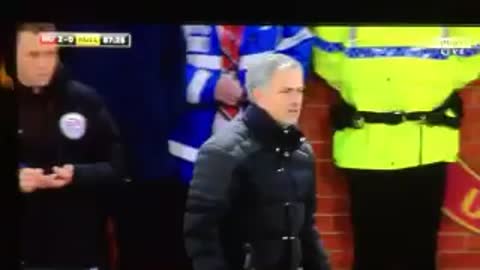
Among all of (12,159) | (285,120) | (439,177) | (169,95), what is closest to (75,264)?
(12,159)

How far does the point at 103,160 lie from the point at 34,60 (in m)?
0.24

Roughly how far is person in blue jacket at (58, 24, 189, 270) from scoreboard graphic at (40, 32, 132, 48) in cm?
1

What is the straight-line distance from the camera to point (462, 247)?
62.7 inches

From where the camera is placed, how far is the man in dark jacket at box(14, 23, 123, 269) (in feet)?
5.18

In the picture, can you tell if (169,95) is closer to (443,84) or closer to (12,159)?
(12,159)

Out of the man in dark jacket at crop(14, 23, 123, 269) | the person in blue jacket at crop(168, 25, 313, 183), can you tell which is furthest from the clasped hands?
the person in blue jacket at crop(168, 25, 313, 183)

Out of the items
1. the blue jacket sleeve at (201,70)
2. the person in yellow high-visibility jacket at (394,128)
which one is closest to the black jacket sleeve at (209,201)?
the blue jacket sleeve at (201,70)

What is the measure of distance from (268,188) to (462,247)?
0.41 m

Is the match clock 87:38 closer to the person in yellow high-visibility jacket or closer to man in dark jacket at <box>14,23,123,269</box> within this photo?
man in dark jacket at <box>14,23,123,269</box>

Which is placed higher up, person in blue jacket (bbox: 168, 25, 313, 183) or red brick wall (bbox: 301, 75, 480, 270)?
person in blue jacket (bbox: 168, 25, 313, 183)

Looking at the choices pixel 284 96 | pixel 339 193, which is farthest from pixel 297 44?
pixel 339 193

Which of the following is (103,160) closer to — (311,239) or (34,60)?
(34,60)

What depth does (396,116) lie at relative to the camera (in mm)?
1579

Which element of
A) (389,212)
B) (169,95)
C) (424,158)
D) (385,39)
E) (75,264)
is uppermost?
(385,39)
